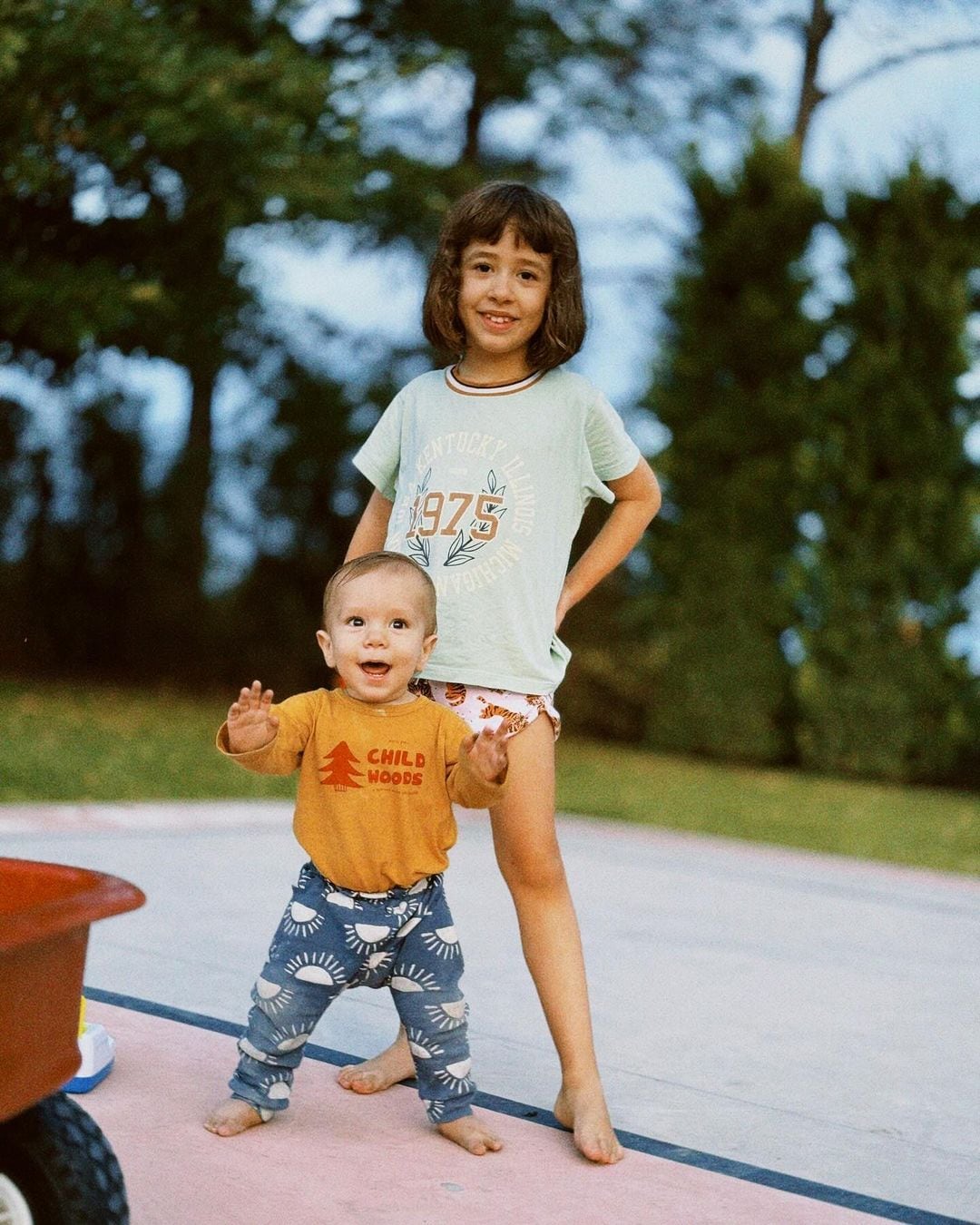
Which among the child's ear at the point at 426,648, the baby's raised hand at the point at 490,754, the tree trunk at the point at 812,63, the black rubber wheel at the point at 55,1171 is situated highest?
the tree trunk at the point at 812,63

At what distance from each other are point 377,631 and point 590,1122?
0.85m

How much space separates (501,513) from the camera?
8.30ft

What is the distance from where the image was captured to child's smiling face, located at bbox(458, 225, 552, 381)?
8.48 feet

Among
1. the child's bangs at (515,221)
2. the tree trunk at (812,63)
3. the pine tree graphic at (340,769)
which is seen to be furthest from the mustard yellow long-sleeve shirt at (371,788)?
the tree trunk at (812,63)

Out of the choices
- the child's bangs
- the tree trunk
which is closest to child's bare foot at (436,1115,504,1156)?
the child's bangs

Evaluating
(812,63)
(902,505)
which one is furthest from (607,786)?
(812,63)

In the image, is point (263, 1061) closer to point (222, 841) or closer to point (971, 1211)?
point (971, 1211)

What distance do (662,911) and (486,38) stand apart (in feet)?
36.2

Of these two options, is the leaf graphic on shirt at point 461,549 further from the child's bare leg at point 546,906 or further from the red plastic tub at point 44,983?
the red plastic tub at point 44,983

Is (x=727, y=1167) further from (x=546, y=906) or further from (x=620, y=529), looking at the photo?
(x=620, y=529)

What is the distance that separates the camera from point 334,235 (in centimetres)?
1427

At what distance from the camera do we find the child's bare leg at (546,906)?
2506 millimetres

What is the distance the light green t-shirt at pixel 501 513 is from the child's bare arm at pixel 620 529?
119 mm

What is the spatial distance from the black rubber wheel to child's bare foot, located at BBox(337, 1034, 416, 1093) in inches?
38.3
